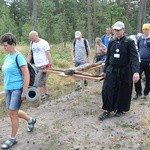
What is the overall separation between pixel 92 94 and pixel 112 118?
236cm

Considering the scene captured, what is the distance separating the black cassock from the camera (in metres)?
6.73

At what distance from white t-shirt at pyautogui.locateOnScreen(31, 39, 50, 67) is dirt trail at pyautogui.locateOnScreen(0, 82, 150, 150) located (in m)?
1.23

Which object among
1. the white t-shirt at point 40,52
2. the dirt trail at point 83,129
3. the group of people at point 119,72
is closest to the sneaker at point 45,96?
the white t-shirt at point 40,52

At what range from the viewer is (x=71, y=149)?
580 centimetres

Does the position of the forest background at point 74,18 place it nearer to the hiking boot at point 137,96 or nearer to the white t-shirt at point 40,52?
the white t-shirt at point 40,52

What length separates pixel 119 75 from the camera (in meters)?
6.81

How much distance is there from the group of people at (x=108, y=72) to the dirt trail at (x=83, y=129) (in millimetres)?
231

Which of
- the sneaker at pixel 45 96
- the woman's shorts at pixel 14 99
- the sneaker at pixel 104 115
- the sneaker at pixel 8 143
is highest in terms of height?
the woman's shorts at pixel 14 99

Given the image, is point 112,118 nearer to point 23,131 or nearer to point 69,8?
point 23,131

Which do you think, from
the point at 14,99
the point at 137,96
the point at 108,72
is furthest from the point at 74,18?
the point at 14,99

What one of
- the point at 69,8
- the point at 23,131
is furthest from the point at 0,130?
the point at 69,8

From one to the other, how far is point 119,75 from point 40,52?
8.85ft

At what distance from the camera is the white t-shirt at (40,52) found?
884 cm

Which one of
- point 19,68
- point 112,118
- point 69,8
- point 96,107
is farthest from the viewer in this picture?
point 69,8
